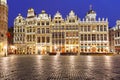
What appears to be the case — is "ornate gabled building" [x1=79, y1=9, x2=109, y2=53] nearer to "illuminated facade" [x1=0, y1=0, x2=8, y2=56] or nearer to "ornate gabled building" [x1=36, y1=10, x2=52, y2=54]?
"ornate gabled building" [x1=36, y1=10, x2=52, y2=54]

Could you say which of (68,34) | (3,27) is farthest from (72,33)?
(3,27)

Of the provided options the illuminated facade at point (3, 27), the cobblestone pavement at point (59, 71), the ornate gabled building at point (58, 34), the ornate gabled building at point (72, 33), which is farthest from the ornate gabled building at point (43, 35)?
the cobblestone pavement at point (59, 71)

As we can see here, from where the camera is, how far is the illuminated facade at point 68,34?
301ft

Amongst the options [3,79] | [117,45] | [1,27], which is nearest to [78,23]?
[117,45]

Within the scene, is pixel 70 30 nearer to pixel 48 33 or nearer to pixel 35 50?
pixel 48 33

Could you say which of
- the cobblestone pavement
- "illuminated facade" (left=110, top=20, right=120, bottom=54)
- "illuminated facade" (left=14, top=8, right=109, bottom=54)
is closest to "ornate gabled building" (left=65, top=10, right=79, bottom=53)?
"illuminated facade" (left=14, top=8, right=109, bottom=54)

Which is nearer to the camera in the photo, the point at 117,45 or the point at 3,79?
the point at 3,79

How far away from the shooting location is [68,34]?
9244 centimetres

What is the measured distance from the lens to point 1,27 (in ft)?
217

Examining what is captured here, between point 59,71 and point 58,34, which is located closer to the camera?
point 59,71

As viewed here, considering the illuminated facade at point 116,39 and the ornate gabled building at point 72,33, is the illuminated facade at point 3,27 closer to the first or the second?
the ornate gabled building at point 72,33

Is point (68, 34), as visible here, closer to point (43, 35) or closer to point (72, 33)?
point (72, 33)

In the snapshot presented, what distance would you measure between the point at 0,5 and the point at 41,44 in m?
31.1

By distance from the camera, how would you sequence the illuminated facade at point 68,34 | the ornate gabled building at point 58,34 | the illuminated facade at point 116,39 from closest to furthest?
1. the illuminated facade at point 68,34
2. the ornate gabled building at point 58,34
3. the illuminated facade at point 116,39
